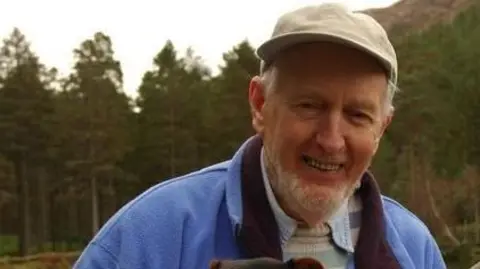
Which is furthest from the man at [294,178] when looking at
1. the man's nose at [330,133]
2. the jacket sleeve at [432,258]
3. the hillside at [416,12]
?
the hillside at [416,12]

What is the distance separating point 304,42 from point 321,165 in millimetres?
346

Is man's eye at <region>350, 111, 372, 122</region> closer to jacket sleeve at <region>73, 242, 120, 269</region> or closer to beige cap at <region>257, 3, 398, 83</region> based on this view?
beige cap at <region>257, 3, 398, 83</region>

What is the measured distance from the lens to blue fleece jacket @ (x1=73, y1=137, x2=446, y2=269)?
9.89 feet

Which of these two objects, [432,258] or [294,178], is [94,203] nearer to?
[432,258]

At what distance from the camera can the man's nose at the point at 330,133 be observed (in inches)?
114

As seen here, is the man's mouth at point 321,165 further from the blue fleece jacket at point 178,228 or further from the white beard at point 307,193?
the blue fleece jacket at point 178,228

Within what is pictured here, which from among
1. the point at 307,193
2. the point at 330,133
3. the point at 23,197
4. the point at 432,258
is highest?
A: the point at 330,133

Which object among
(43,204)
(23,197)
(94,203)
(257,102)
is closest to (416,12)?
(43,204)

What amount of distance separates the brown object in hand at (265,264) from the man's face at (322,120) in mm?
295

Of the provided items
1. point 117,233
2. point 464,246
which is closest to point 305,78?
point 117,233

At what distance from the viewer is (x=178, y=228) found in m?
3.10

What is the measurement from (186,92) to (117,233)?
52.6 m

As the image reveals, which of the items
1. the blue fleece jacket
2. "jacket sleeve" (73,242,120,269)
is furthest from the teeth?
"jacket sleeve" (73,242,120,269)

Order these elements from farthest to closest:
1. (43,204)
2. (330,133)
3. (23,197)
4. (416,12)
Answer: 1. (416,12)
2. (43,204)
3. (23,197)
4. (330,133)
